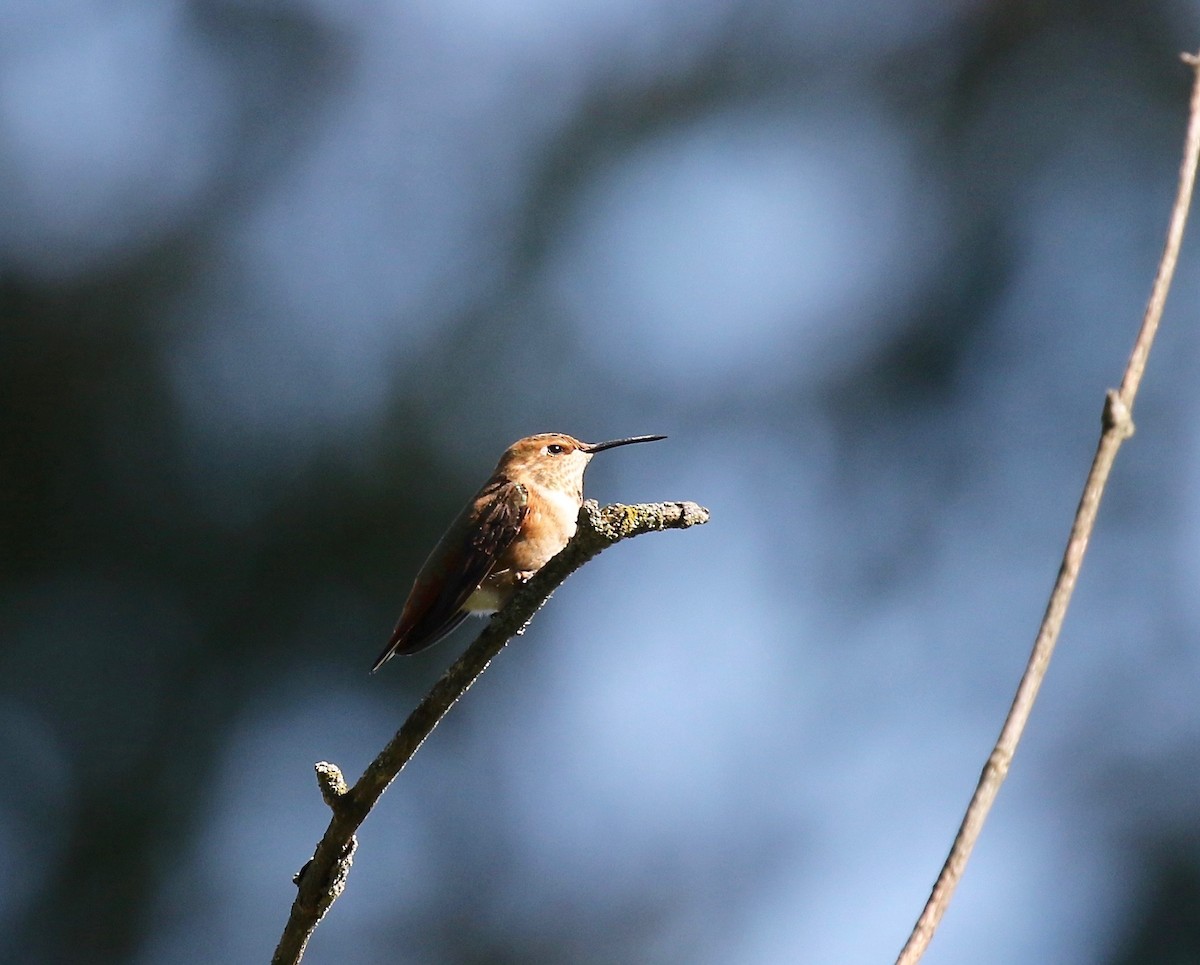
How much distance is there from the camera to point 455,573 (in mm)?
3906

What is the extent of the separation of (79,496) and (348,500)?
1.82 metres

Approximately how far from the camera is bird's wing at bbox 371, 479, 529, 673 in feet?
12.7

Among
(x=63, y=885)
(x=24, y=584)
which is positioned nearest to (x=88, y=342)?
(x=24, y=584)

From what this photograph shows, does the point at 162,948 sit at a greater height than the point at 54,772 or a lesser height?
lesser

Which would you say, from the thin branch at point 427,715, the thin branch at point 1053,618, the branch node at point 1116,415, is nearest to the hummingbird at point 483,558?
the thin branch at point 427,715

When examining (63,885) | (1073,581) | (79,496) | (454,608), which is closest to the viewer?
(1073,581)

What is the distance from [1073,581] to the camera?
119cm

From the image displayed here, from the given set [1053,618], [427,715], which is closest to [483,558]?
[427,715]

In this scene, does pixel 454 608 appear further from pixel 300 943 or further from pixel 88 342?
pixel 88 342

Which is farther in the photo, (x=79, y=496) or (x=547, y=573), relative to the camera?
(x=79, y=496)

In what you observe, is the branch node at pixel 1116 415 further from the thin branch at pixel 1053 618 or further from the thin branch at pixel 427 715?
the thin branch at pixel 427 715

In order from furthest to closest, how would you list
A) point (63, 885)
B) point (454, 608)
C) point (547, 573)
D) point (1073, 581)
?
point (63, 885) < point (454, 608) < point (547, 573) < point (1073, 581)

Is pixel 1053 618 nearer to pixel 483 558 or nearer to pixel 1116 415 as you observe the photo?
pixel 1116 415

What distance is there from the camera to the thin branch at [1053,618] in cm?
119
